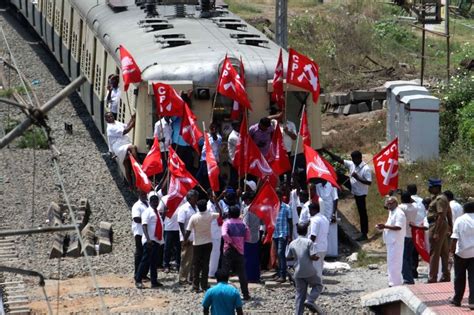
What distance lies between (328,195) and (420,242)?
75.2 inches

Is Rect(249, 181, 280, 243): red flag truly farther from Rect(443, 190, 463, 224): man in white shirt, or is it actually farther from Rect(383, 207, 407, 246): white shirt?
Rect(443, 190, 463, 224): man in white shirt

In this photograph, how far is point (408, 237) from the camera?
18562 millimetres

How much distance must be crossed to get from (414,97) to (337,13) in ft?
47.4

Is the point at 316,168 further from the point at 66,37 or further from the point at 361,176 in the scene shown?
the point at 66,37

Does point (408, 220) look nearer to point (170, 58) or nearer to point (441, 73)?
point (170, 58)

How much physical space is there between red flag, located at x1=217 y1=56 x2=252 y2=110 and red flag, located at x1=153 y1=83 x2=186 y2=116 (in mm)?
609

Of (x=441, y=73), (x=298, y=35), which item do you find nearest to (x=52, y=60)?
(x=298, y=35)

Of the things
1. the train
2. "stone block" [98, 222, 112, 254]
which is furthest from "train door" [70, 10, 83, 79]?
"stone block" [98, 222, 112, 254]

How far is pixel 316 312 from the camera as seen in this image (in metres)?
17.4

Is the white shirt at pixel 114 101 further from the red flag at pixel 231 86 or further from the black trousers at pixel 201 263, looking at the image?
the black trousers at pixel 201 263

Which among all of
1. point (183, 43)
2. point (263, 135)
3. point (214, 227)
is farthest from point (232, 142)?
point (183, 43)

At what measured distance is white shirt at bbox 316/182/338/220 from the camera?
2020 centimetres

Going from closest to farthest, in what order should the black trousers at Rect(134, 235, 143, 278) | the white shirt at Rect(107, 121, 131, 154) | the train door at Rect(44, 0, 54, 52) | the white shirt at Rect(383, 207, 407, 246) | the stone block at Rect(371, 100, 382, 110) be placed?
the white shirt at Rect(383, 207, 407, 246)
the black trousers at Rect(134, 235, 143, 278)
the white shirt at Rect(107, 121, 131, 154)
the stone block at Rect(371, 100, 382, 110)
the train door at Rect(44, 0, 54, 52)

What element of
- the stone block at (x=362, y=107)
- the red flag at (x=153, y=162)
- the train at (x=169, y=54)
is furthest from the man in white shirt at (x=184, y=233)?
the stone block at (x=362, y=107)
